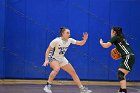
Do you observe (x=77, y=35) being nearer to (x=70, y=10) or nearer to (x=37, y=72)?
(x=70, y=10)

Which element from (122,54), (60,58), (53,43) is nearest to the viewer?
(122,54)

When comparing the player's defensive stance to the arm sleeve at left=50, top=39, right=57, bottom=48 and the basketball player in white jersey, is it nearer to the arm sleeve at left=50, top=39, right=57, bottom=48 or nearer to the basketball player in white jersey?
the basketball player in white jersey

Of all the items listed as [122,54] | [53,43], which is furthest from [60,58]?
[122,54]

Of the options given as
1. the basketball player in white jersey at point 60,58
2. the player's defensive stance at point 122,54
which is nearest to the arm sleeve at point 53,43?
the basketball player in white jersey at point 60,58

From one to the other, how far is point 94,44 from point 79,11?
1.44 m

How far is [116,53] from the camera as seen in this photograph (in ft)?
33.4

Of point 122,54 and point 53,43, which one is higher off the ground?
point 53,43

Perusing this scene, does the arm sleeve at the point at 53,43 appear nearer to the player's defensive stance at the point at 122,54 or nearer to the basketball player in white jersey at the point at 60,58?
the basketball player in white jersey at the point at 60,58

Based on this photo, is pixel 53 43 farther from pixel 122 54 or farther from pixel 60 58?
pixel 122 54

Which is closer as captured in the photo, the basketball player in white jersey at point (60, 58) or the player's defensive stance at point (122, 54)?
the player's defensive stance at point (122, 54)

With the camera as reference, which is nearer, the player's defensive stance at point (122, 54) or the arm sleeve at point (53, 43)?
the player's defensive stance at point (122, 54)

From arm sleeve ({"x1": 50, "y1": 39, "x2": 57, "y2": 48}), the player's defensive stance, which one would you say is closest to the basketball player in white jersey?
arm sleeve ({"x1": 50, "y1": 39, "x2": 57, "y2": 48})

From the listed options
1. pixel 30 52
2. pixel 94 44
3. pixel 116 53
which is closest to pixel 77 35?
pixel 94 44

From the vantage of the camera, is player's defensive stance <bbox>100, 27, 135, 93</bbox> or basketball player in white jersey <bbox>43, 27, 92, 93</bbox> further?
basketball player in white jersey <bbox>43, 27, 92, 93</bbox>
